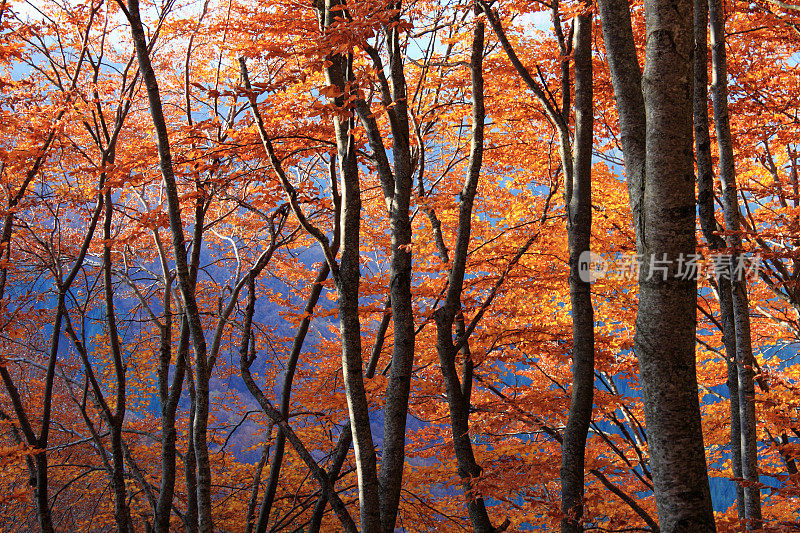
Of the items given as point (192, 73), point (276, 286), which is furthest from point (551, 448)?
point (276, 286)

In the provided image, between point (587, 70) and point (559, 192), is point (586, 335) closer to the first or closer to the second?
point (587, 70)

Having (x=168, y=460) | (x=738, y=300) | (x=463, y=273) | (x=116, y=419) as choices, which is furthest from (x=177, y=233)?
(x=738, y=300)

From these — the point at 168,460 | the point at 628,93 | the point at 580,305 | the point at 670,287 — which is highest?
the point at 628,93

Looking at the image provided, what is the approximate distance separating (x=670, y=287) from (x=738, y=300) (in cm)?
294

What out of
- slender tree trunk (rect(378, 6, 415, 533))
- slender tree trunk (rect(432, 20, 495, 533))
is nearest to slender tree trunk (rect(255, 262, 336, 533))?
slender tree trunk (rect(432, 20, 495, 533))

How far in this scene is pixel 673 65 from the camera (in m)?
2.10

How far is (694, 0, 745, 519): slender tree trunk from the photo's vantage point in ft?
14.0

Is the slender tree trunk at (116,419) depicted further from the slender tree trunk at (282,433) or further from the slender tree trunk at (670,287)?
the slender tree trunk at (670,287)

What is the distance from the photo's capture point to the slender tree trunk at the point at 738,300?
13.9ft

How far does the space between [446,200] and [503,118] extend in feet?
4.69

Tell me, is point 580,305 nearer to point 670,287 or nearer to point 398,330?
point 398,330

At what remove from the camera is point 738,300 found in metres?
4.43

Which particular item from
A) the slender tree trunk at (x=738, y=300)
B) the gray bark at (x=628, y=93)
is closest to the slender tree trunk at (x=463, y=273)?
the slender tree trunk at (x=738, y=300)

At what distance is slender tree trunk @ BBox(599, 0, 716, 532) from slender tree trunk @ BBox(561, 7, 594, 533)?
2272 mm
